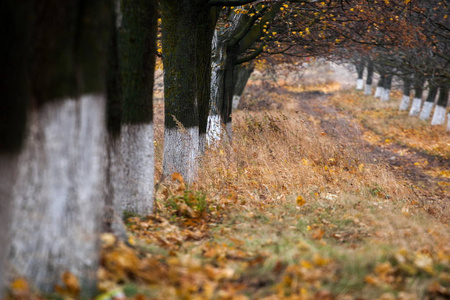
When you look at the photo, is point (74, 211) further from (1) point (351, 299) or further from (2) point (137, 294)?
(1) point (351, 299)

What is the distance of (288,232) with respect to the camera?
4.77 metres

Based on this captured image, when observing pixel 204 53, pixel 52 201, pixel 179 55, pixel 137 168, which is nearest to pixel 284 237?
pixel 137 168

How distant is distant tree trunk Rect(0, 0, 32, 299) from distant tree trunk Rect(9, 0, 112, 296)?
0.05 metres

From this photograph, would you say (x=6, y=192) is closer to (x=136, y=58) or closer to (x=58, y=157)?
(x=58, y=157)

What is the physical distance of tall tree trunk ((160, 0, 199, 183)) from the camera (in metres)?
6.54

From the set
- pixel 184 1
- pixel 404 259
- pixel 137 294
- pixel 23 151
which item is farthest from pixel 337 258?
pixel 184 1

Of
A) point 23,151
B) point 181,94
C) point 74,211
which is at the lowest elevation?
point 74,211

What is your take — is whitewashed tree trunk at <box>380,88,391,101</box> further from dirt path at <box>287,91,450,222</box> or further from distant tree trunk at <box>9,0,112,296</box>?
distant tree trunk at <box>9,0,112,296</box>

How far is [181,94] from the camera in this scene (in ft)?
22.2

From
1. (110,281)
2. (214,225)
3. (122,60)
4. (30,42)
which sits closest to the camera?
(30,42)

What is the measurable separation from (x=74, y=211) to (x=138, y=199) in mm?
2063

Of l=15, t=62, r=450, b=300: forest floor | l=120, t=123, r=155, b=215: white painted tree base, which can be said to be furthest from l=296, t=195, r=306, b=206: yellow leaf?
l=120, t=123, r=155, b=215: white painted tree base

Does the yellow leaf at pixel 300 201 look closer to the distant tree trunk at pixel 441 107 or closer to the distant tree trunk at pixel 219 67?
the distant tree trunk at pixel 219 67

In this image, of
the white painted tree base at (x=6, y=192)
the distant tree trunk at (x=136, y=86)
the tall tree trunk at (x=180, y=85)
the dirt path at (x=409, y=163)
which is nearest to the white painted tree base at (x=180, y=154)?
the tall tree trunk at (x=180, y=85)
